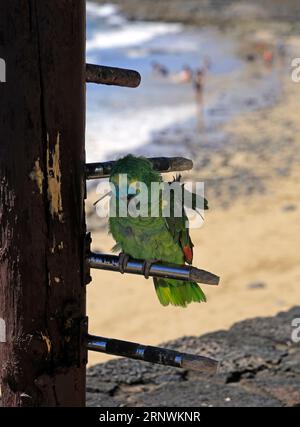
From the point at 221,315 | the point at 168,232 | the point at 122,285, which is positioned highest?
the point at 122,285

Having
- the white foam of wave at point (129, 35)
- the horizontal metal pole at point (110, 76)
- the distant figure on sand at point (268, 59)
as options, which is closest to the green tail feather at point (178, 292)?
the horizontal metal pole at point (110, 76)

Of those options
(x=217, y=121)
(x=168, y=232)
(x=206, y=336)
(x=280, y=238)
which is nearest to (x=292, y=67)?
(x=217, y=121)

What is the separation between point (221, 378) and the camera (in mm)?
3803

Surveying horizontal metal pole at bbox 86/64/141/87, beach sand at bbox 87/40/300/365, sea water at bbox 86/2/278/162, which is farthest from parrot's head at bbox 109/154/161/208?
sea water at bbox 86/2/278/162

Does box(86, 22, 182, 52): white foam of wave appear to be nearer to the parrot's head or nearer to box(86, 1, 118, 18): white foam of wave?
box(86, 1, 118, 18): white foam of wave

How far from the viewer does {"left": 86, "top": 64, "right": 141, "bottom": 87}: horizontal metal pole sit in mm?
2377

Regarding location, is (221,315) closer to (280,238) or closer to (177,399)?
(280,238)

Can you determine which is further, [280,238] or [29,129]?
[280,238]

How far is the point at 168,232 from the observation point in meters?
2.39

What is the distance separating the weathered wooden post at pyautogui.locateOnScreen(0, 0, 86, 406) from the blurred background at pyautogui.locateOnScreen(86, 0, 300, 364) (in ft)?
11.4

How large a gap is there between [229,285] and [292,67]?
44.5 feet

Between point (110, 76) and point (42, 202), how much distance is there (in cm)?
59

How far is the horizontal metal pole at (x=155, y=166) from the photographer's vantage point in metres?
2.29

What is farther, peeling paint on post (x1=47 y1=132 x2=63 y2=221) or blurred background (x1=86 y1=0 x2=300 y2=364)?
blurred background (x1=86 y1=0 x2=300 y2=364)
